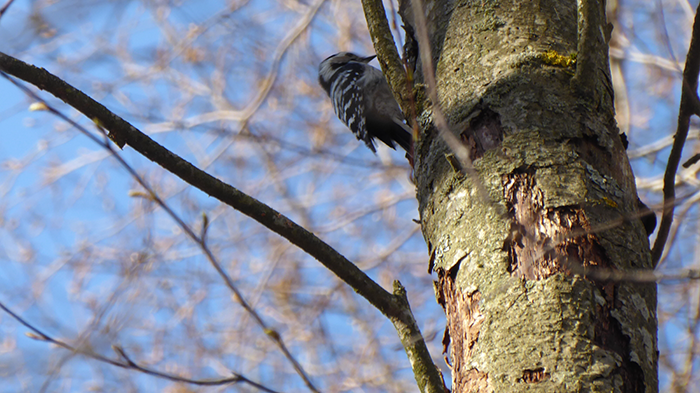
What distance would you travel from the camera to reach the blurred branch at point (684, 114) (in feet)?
5.16

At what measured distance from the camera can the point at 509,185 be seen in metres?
1.46

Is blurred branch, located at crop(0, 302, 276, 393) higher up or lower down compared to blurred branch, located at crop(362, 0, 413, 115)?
lower down

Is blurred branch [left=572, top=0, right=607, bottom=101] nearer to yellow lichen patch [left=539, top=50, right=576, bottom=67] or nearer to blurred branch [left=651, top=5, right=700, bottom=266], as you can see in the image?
yellow lichen patch [left=539, top=50, right=576, bottom=67]

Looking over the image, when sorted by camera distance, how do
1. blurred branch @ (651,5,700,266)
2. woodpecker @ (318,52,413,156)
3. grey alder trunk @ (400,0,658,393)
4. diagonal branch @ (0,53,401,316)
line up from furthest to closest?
1. woodpecker @ (318,52,413,156)
2. blurred branch @ (651,5,700,266)
3. diagonal branch @ (0,53,401,316)
4. grey alder trunk @ (400,0,658,393)

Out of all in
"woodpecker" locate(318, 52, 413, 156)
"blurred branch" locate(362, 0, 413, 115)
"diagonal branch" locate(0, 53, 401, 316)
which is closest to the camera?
"diagonal branch" locate(0, 53, 401, 316)

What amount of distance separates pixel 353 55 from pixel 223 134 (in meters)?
1.85

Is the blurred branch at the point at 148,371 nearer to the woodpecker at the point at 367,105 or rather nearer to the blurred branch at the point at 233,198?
the blurred branch at the point at 233,198

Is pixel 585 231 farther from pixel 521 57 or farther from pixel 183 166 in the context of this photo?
pixel 183 166

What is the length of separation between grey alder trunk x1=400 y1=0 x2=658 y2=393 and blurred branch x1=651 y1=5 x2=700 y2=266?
20 cm

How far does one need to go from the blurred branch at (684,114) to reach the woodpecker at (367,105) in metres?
2.58

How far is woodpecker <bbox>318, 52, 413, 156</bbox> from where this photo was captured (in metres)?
4.58

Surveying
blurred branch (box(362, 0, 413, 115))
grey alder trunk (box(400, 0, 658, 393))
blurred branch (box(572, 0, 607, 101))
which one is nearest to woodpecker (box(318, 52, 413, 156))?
blurred branch (box(362, 0, 413, 115))

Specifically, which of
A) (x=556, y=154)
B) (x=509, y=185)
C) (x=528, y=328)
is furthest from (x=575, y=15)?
(x=528, y=328)

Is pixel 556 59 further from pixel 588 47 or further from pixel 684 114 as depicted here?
pixel 684 114
